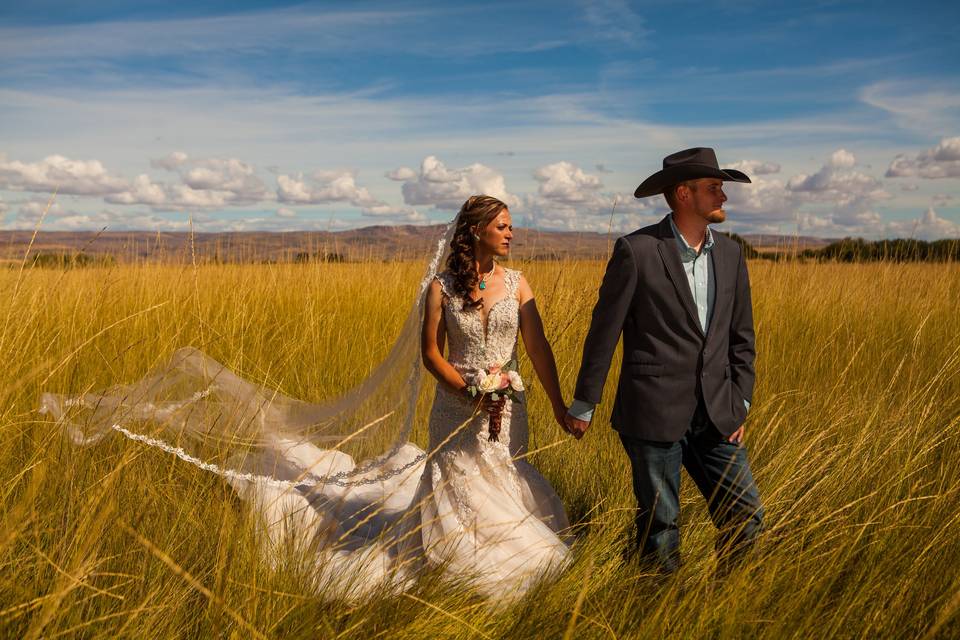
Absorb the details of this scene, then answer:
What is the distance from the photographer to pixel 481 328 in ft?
10.4

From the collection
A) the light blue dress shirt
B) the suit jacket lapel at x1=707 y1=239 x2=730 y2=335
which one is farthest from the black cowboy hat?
the suit jacket lapel at x1=707 y1=239 x2=730 y2=335

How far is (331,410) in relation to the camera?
13.4ft

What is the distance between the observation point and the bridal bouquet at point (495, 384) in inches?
119

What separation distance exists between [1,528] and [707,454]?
2.44 meters

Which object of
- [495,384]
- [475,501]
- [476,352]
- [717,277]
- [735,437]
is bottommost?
[475,501]

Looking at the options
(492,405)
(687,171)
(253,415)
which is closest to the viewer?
(687,171)

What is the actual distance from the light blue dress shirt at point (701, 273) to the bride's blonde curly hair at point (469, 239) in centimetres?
77

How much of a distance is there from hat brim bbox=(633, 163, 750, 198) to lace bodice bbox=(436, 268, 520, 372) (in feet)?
2.50

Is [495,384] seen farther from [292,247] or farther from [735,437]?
[292,247]

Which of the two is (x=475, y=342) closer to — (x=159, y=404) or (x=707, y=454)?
(x=707, y=454)

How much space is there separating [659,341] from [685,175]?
605 millimetres

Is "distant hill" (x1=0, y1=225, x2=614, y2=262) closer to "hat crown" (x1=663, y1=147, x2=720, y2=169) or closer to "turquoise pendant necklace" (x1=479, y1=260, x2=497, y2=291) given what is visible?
"turquoise pendant necklace" (x1=479, y1=260, x2=497, y2=291)

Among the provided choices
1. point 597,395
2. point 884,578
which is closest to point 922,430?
point 884,578

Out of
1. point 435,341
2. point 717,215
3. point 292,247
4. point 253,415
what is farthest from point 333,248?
point 717,215
